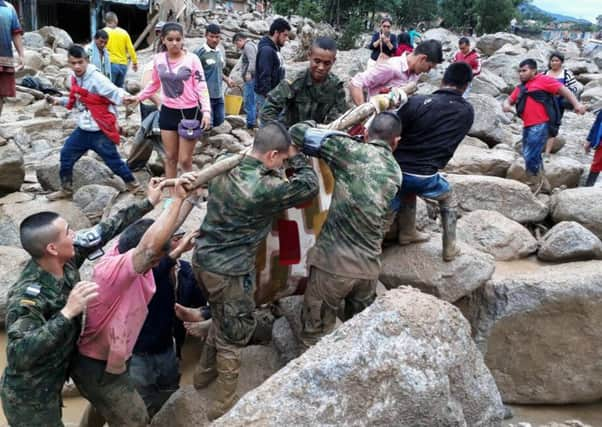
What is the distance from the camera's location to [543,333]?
4.22 meters

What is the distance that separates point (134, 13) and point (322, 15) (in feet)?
25.5

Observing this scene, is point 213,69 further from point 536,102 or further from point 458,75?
point 536,102

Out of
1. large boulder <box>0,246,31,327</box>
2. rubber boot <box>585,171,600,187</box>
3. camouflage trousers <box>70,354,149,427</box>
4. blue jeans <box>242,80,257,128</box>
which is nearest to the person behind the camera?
camouflage trousers <box>70,354,149,427</box>

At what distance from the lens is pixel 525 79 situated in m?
7.23

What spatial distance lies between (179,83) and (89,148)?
144cm

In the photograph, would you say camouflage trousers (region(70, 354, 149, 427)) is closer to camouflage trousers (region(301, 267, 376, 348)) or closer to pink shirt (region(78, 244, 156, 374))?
pink shirt (region(78, 244, 156, 374))

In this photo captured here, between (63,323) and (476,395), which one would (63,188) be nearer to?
(63,323)

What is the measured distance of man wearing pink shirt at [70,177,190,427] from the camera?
2662 millimetres

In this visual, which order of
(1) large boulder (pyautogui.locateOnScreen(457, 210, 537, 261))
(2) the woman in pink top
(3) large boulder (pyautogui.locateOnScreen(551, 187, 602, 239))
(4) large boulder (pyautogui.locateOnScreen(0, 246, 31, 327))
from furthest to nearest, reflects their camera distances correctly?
1. (3) large boulder (pyautogui.locateOnScreen(551, 187, 602, 239))
2. (1) large boulder (pyautogui.locateOnScreen(457, 210, 537, 261))
3. (2) the woman in pink top
4. (4) large boulder (pyautogui.locateOnScreen(0, 246, 31, 327))

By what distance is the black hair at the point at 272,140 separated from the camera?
10.5 ft

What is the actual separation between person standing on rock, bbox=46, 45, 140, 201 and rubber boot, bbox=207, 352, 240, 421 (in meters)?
Answer: 3.19

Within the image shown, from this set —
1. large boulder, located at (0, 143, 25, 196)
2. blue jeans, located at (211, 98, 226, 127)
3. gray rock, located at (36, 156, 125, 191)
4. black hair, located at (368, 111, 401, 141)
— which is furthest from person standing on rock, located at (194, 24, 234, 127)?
black hair, located at (368, 111, 401, 141)

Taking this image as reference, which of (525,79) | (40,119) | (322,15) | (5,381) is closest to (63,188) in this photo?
(5,381)

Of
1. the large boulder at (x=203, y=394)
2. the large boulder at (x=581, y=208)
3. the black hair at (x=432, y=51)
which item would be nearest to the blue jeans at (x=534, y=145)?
the large boulder at (x=581, y=208)
